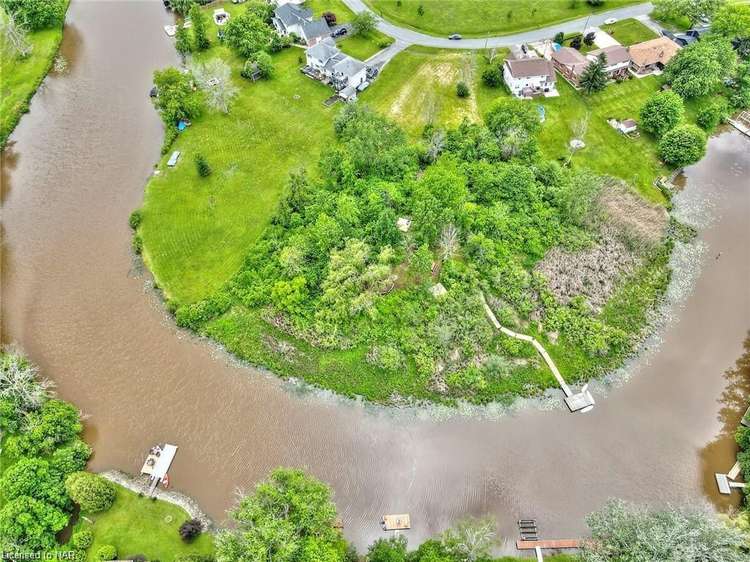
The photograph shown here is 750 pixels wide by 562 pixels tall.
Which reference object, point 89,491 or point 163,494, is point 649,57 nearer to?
point 163,494

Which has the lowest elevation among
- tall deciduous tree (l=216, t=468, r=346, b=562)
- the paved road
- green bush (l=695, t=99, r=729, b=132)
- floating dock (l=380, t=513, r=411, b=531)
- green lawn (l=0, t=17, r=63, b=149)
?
floating dock (l=380, t=513, r=411, b=531)

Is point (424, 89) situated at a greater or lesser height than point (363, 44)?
lesser

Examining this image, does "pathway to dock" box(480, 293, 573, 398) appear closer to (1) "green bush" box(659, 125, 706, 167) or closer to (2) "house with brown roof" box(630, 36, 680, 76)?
(1) "green bush" box(659, 125, 706, 167)

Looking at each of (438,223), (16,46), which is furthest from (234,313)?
(16,46)

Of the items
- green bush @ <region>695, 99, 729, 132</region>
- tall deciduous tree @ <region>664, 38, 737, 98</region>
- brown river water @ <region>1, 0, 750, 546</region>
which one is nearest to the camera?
brown river water @ <region>1, 0, 750, 546</region>

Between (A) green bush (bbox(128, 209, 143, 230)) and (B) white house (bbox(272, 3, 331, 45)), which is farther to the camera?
(B) white house (bbox(272, 3, 331, 45))

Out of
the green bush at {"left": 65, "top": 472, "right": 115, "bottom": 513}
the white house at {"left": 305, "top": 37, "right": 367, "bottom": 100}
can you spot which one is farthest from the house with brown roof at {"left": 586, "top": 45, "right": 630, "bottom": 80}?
the green bush at {"left": 65, "top": 472, "right": 115, "bottom": 513}

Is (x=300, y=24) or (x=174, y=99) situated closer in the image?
(x=174, y=99)

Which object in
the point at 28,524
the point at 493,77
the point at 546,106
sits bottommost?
the point at 28,524

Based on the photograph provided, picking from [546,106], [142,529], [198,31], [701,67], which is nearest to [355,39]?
[198,31]
